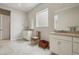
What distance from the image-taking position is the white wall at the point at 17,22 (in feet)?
6.81

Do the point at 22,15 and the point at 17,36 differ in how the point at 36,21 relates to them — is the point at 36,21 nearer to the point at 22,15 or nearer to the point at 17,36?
the point at 22,15

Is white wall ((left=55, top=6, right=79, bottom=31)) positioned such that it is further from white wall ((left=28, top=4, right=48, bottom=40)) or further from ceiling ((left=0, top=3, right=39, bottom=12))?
ceiling ((left=0, top=3, right=39, bottom=12))

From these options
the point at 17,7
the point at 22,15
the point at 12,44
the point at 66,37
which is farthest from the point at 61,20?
the point at 12,44

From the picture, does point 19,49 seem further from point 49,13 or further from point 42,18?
point 49,13

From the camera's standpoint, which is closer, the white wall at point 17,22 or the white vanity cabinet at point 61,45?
the white vanity cabinet at point 61,45

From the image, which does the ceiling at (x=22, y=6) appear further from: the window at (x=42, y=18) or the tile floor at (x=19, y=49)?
the tile floor at (x=19, y=49)

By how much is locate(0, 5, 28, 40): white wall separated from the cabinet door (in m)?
1.00

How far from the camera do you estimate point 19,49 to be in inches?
77.6

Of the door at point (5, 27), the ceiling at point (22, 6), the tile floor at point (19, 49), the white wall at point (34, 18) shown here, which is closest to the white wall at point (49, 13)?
the white wall at point (34, 18)

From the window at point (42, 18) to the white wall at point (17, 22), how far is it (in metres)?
0.30

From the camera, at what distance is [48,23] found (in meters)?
1.99

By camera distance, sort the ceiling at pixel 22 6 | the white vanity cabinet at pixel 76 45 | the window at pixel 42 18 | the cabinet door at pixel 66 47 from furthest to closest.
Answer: the window at pixel 42 18
the ceiling at pixel 22 6
the cabinet door at pixel 66 47
the white vanity cabinet at pixel 76 45

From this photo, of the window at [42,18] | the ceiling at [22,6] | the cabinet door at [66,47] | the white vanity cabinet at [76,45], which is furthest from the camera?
the window at [42,18]

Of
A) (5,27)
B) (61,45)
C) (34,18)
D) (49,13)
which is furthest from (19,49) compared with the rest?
(49,13)
